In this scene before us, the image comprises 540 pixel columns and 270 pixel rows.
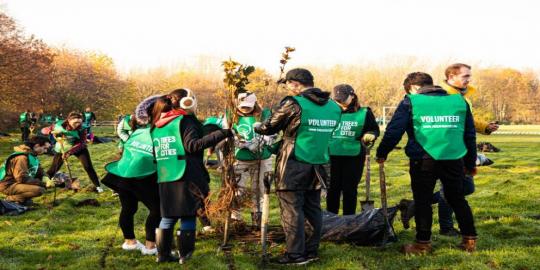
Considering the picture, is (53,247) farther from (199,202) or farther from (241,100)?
(241,100)

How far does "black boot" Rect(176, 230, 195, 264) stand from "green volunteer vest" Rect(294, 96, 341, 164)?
1.42 m

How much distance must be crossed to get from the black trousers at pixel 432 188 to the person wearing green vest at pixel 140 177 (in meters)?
2.96

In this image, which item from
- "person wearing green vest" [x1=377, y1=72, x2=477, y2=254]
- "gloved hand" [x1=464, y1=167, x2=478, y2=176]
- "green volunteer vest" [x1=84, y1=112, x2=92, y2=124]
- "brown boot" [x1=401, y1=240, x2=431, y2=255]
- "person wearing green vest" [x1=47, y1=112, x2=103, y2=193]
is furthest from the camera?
"green volunteer vest" [x1=84, y1=112, x2=92, y2=124]

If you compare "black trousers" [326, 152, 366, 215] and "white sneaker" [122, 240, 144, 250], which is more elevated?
"black trousers" [326, 152, 366, 215]

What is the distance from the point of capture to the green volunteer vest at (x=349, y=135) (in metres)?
7.23

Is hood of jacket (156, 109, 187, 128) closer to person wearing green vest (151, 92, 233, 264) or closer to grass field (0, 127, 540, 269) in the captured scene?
person wearing green vest (151, 92, 233, 264)

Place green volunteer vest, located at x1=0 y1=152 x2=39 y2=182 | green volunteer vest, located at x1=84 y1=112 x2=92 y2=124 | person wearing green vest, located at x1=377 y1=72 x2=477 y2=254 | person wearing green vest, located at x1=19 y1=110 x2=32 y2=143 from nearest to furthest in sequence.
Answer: person wearing green vest, located at x1=377 y1=72 x2=477 y2=254 < green volunteer vest, located at x1=0 y1=152 x2=39 y2=182 < green volunteer vest, located at x1=84 y1=112 x2=92 y2=124 < person wearing green vest, located at x1=19 y1=110 x2=32 y2=143

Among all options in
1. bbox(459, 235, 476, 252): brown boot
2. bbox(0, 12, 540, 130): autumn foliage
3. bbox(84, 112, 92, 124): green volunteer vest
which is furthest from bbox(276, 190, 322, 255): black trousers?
bbox(84, 112, 92, 124): green volunteer vest

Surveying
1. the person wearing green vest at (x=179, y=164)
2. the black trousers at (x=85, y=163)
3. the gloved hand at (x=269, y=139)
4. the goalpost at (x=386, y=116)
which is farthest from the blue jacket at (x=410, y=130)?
the goalpost at (x=386, y=116)

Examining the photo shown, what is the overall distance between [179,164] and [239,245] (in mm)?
1581

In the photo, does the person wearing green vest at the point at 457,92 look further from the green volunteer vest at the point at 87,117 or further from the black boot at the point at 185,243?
the green volunteer vest at the point at 87,117

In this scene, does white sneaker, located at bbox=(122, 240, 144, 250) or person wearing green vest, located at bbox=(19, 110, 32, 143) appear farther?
person wearing green vest, located at bbox=(19, 110, 32, 143)

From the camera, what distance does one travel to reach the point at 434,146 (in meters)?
5.81

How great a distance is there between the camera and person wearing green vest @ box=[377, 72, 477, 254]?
19.1 feet
